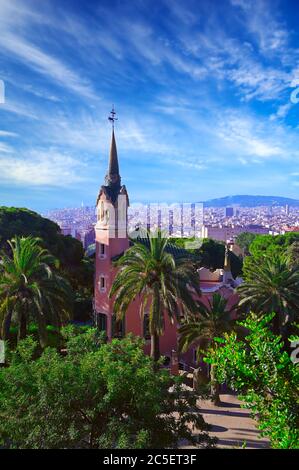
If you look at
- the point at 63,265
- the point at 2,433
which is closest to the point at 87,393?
the point at 2,433

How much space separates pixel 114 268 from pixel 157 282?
234 inches

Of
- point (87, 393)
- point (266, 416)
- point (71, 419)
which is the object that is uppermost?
point (266, 416)

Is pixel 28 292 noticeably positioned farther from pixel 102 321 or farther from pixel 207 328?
pixel 207 328

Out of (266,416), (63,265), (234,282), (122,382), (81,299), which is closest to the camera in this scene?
(266,416)

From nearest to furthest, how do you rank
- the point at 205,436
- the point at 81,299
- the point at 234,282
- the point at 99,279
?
the point at 205,436 → the point at 99,279 → the point at 234,282 → the point at 81,299

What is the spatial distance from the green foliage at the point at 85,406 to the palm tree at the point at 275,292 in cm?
1100

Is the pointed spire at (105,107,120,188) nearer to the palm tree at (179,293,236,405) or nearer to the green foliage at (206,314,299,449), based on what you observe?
the palm tree at (179,293,236,405)

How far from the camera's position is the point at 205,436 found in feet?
29.9

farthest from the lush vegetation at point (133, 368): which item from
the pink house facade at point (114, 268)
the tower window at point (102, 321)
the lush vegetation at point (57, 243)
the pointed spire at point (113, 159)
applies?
the lush vegetation at point (57, 243)

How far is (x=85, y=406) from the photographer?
8.29 metres

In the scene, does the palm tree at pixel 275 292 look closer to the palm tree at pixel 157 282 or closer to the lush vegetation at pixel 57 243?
the palm tree at pixel 157 282

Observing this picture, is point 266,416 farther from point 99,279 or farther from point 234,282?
point 234,282

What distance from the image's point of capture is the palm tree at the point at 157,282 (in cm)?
1639

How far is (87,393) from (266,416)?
4119 millimetres
